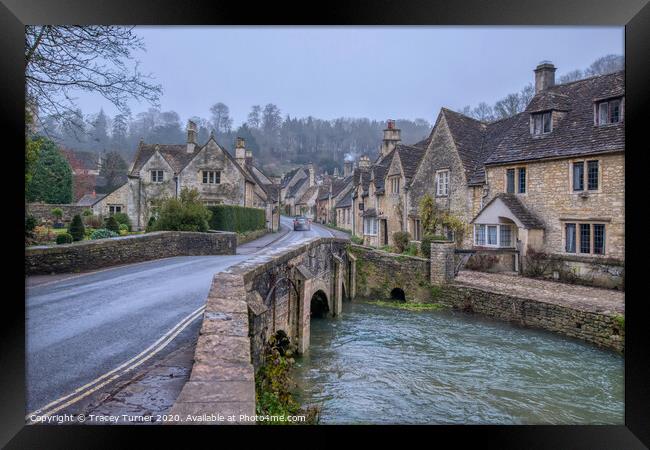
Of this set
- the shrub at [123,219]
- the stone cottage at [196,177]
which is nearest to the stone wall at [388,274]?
the stone cottage at [196,177]

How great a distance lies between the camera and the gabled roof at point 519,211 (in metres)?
14.2

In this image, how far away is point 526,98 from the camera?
1384 cm

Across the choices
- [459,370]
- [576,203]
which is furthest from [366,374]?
[576,203]

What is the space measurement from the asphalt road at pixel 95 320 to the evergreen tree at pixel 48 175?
1.69 meters

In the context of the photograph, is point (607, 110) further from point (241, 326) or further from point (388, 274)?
point (241, 326)

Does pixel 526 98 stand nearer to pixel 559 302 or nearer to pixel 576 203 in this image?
pixel 576 203

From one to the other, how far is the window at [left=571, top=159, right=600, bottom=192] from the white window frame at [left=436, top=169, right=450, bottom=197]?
4.93 metres

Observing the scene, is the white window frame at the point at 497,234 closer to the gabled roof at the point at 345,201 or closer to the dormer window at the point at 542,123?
the dormer window at the point at 542,123

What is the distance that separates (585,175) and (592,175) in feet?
0.64

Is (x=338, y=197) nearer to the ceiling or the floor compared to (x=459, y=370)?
nearer to the ceiling

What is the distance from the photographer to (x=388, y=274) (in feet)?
55.1
